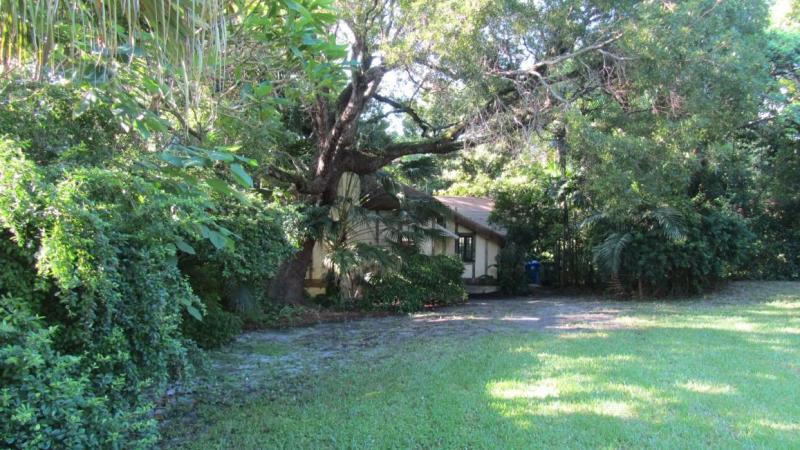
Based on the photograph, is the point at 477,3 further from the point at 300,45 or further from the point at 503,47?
the point at 300,45

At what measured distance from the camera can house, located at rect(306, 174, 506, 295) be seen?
51.9 feet

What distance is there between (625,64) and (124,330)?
29.6 feet

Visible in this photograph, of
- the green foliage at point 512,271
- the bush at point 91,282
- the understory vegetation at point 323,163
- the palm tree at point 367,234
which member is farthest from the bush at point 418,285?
the bush at point 91,282

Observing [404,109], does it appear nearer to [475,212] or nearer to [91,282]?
[475,212]

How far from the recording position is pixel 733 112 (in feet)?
31.2

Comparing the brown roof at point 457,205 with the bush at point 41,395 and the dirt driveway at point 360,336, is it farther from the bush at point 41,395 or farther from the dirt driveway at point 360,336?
the bush at point 41,395

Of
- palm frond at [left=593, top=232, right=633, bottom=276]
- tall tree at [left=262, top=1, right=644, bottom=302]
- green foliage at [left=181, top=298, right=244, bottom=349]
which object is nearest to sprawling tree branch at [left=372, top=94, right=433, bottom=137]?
tall tree at [left=262, top=1, right=644, bottom=302]

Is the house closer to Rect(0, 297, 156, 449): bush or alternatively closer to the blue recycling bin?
the blue recycling bin

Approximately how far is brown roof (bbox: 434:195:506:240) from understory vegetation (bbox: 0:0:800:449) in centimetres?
112

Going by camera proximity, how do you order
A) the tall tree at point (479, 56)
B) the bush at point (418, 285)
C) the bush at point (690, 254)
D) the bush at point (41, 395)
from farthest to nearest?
the bush at point (690, 254) → the bush at point (418, 285) → the tall tree at point (479, 56) → the bush at point (41, 395)

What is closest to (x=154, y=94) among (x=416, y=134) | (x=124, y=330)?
(x=124, y=330)

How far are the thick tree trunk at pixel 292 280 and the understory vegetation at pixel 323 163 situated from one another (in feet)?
0.32

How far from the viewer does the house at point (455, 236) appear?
15.8 m

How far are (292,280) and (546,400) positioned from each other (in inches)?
372
